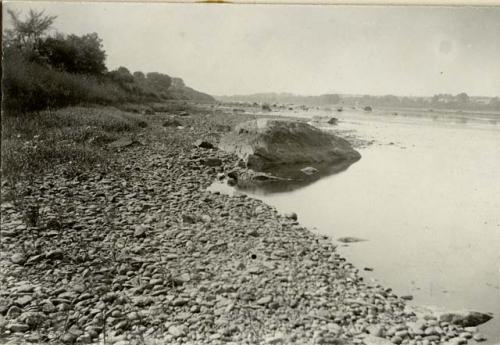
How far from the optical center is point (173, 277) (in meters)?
4.91

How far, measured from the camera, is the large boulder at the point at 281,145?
11.5 m

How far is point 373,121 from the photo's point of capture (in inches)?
964

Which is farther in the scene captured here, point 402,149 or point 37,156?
point 402,149

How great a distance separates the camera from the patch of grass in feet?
21.1

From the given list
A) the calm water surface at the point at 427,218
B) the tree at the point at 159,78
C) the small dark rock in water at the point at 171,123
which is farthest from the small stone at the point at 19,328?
the small dark rock in water at the point at 171,123

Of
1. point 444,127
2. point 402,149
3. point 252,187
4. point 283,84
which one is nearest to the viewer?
point 283,84

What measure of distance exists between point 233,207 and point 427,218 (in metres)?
3.75

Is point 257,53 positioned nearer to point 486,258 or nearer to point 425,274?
point 425,274

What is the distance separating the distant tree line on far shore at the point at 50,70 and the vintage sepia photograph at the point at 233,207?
58 mm

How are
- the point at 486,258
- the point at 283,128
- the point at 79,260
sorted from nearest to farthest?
the point at 79,260 → the point at 486,258 → the point at 283,128

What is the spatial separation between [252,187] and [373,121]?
17401mm

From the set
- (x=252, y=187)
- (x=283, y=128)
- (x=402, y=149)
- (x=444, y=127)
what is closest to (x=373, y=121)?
(x=444, y=127)

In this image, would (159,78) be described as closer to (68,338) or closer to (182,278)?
(182,278)

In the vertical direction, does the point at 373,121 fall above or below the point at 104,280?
above
